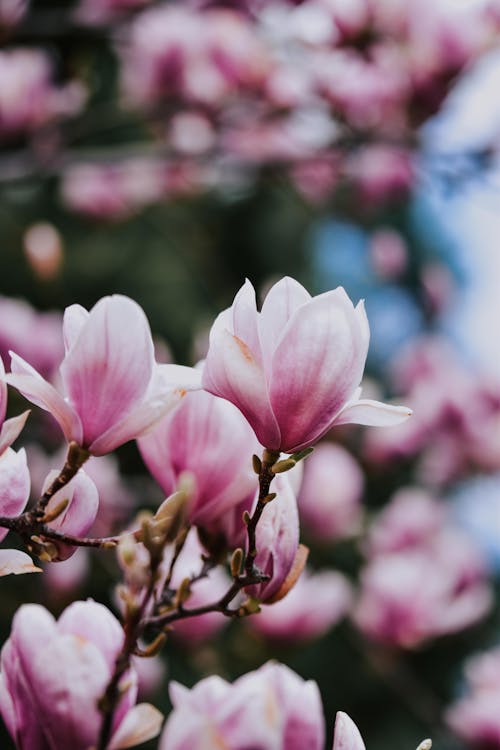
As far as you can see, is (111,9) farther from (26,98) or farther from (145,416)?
(145,416)

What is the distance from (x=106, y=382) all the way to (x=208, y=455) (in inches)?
4.6

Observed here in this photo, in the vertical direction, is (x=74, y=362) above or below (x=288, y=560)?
above

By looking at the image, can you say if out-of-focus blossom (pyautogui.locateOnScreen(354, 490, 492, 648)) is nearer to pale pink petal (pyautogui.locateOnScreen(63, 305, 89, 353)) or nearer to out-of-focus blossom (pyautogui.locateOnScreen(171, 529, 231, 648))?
out-of-focus blossom (pyautogui.locateOnScreen(171, 529, 231, 648))

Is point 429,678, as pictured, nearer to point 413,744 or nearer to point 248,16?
point 413,744

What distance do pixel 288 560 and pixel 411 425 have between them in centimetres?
198

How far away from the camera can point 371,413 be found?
56 cm

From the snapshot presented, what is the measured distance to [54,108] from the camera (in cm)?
223

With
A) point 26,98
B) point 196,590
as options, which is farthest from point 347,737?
point 26,98

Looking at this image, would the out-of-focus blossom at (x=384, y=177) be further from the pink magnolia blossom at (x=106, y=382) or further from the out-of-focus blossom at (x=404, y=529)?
the pink magnolia blossom at (x=106, y=382)

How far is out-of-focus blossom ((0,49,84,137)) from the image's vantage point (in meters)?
2.14

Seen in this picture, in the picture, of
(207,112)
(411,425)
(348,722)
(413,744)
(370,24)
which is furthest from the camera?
(413,744)

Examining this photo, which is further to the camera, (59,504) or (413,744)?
(413,744)

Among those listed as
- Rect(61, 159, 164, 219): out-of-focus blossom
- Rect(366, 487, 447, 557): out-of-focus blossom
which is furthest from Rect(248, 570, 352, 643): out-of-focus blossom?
Rect(61, 159, 164, 219): out-of-focus blossom

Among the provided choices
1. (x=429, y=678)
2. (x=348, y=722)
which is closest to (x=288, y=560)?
(x=348, y=722)
